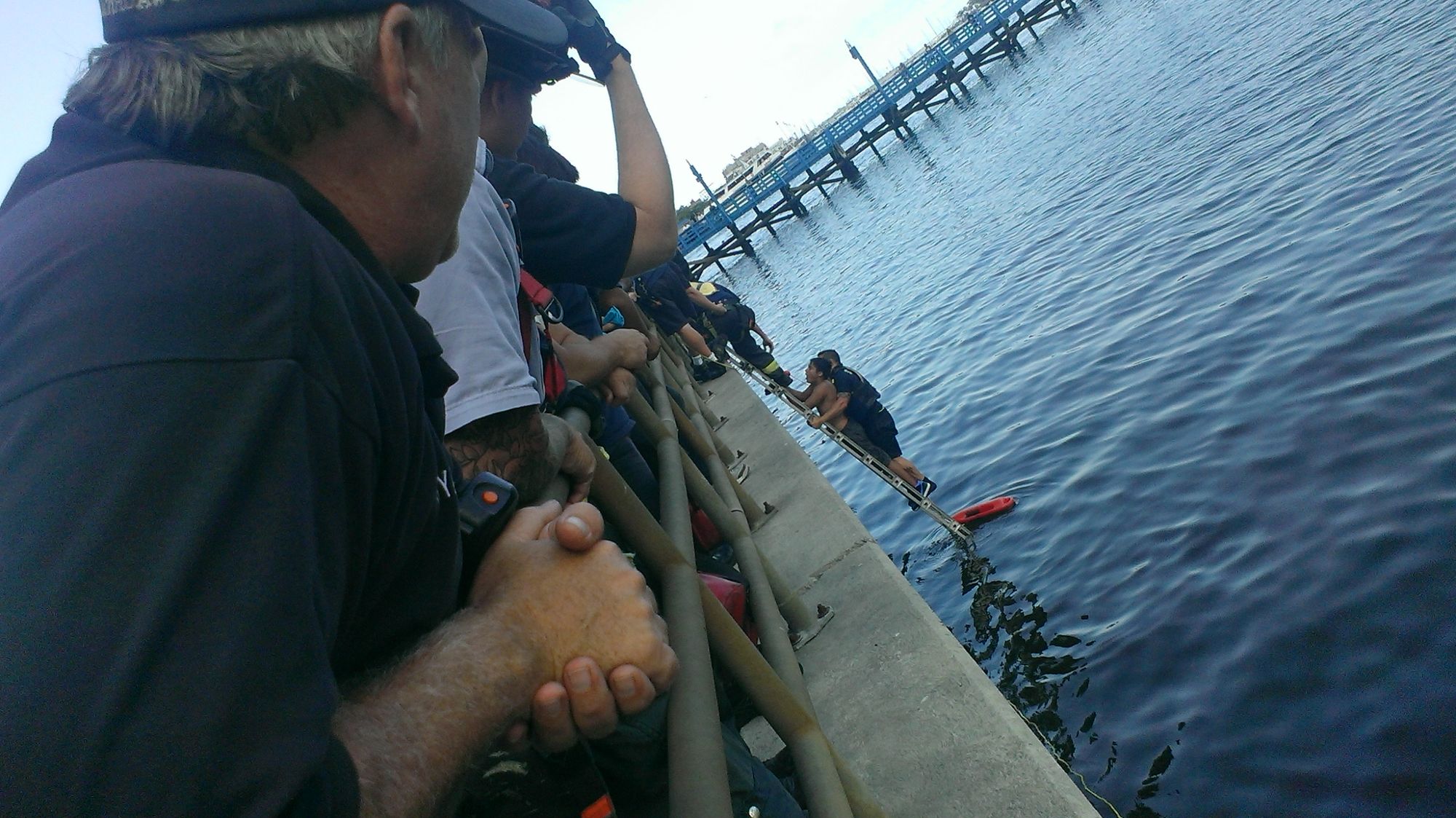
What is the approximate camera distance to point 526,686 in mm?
1167

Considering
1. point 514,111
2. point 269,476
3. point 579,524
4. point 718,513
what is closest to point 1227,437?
point 718,513

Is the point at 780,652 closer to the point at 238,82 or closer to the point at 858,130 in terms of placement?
the point at 238,82

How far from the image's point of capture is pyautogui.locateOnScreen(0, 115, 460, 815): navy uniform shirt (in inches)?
26.1

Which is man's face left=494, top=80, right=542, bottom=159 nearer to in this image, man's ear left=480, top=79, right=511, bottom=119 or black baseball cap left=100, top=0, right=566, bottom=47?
man's ear left=480, top=79, right=511, bottom=119

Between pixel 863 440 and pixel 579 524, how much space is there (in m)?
9.03

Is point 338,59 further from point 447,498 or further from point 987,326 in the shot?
point 987,326

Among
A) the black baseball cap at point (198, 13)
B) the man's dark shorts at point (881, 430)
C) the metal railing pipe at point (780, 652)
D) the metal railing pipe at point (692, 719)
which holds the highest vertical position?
the black baseball cap at point (198, 13)

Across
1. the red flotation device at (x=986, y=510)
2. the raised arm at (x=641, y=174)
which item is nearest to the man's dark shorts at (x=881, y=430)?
the red flotation device at (x=986, y=510)

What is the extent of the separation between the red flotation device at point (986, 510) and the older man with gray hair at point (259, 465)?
8.20m

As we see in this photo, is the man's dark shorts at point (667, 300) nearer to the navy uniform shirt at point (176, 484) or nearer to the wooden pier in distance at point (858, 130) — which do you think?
the navy uniform shirt at point (176, 484)

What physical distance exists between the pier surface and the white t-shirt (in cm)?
176

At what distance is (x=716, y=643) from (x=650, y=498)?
1560 mm

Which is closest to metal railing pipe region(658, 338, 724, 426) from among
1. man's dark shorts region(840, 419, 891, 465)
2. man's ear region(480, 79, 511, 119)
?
man's dark shorts region(840, 419, 891, 465)

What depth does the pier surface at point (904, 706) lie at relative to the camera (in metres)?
2.62
